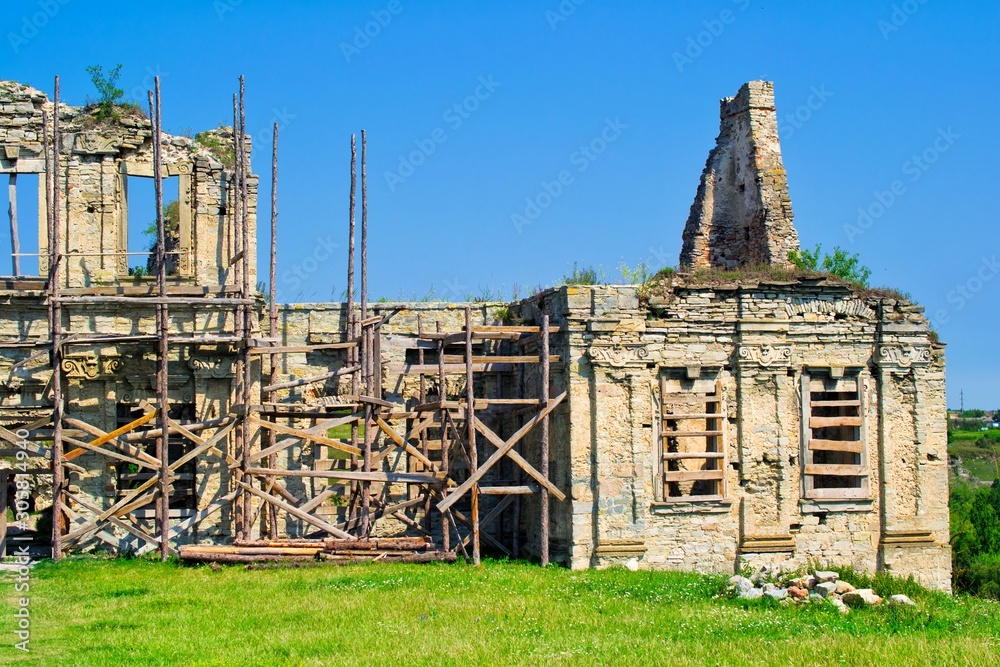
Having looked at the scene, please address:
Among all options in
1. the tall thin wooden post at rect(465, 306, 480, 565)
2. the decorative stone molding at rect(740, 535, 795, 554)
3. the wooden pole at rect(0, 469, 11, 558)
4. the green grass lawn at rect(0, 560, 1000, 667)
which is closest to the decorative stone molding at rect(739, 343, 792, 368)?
the decorative stone molding at rect(740, 535, 795, 554)

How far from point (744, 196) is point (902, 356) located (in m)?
4.79

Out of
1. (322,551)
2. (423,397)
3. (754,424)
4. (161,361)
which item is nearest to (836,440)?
(754,424)

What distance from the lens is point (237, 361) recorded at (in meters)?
18.1

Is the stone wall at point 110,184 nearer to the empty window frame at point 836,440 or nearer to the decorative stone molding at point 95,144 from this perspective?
the decorative stone molding at point 95,144

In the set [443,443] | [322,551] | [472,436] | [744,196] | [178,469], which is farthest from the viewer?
[744,196]

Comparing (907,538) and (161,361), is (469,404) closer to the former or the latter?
(161,361)

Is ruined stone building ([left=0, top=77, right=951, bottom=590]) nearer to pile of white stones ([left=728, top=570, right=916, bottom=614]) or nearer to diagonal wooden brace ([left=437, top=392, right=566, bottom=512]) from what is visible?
diagonal wooden brace ([left=437, top=392, right=566, bottom=512])

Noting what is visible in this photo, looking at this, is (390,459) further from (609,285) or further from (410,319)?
(609,285)

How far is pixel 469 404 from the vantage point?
17.2 m

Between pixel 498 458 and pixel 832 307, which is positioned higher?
pixel 832 307

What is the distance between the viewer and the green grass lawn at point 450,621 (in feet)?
37.5

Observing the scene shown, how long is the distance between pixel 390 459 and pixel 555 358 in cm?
382

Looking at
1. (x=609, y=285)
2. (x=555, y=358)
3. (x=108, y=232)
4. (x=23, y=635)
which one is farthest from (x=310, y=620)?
(x=108, y=232)

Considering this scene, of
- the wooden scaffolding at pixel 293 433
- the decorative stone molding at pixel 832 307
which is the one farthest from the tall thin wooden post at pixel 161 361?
the decorative stone molding at pixel 832 307
